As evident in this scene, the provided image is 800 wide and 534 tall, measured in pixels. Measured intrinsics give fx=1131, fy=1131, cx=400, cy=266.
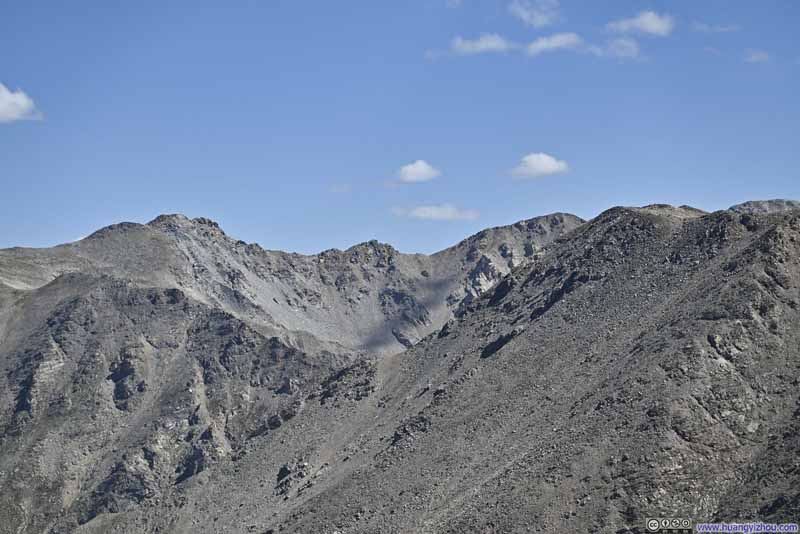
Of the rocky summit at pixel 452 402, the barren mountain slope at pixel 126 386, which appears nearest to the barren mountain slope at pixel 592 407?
the rocky summit at pixel 452 402

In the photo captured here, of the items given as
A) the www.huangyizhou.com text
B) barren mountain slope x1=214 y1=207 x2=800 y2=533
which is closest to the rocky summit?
barren mountain slope x1=214 y1=207 x2=800 y2=533

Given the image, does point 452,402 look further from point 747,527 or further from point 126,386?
point 126,386

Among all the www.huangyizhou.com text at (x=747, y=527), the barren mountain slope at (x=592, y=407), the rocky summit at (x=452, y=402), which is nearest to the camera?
the www.huangyizhou.com text at (x=747, y=527)

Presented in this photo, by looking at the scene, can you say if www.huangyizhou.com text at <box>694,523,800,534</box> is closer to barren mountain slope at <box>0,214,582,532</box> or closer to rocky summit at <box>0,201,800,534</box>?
rocky summit at <box>0,201,800,534</box>

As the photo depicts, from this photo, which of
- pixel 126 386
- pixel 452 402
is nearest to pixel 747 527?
pixel 452 402

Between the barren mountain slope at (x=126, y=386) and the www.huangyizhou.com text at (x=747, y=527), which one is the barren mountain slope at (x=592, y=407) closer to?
the www.huangyizhou.com text at (x=747, y=527)

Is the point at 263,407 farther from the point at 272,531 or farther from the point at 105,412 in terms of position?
the point at 272,531

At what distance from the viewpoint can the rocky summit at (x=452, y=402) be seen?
88.8 meters

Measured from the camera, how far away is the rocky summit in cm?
8875

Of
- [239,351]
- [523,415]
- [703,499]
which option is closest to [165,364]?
[239,351]

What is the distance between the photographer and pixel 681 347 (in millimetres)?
97500

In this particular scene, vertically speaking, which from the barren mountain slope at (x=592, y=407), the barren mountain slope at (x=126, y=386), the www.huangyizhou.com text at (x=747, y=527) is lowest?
the www.huangyizhou.com text at (x=747, y=527)

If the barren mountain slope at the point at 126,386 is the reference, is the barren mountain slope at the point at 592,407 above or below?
below

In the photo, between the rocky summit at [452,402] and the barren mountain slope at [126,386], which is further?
the barren mountain slope at [126,386]
